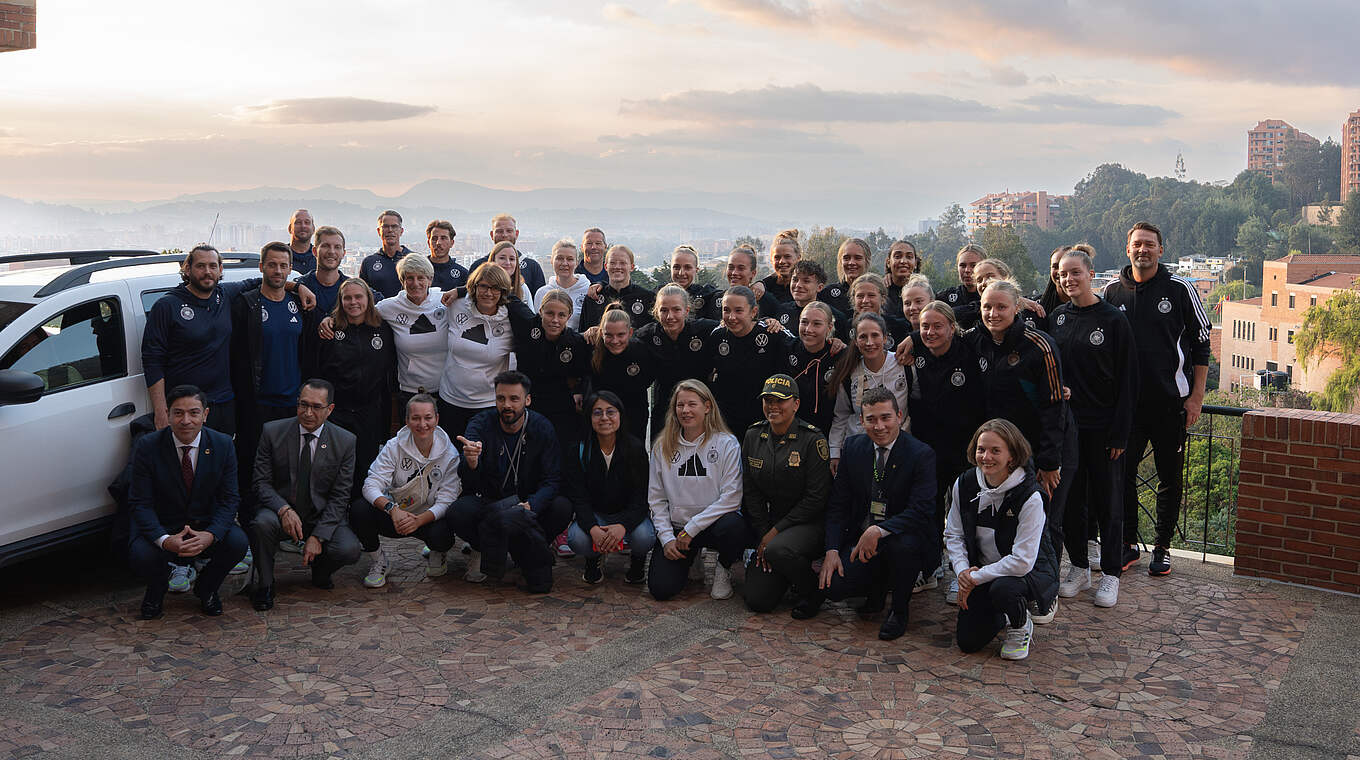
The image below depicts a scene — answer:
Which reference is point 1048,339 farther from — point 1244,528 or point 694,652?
point 694,652

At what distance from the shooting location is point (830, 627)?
6.11m

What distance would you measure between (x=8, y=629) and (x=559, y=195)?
137246 millimetres

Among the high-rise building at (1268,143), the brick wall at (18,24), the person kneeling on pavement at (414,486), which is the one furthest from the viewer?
the high-rise building at (1268,143)

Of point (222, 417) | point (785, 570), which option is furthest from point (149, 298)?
point (785, 570)

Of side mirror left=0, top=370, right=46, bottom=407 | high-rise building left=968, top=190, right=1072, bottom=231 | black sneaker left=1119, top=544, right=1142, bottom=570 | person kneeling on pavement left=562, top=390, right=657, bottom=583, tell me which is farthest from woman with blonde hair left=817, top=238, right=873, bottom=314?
high-rise building left=968, top=190, right=1072, bottom=231

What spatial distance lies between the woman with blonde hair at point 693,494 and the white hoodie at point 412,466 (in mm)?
1368

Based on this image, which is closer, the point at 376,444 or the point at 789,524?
the point at 789,524

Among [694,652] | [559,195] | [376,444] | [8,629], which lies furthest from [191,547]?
[559,195]

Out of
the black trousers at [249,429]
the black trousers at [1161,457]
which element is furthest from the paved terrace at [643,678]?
the black trousers at [249,429]

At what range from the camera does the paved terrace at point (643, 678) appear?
4.64 metres

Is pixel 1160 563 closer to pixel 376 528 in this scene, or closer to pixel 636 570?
pixel 636 570

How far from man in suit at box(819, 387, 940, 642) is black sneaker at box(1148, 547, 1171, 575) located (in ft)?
5.95

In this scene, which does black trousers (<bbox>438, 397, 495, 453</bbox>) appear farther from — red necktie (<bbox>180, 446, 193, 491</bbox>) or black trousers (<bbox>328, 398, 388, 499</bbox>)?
red necktie (<bbox>180, 446, 193, 491</bbox>)

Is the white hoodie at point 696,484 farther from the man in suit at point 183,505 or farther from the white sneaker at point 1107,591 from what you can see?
the man in suit at point 183,505
